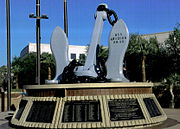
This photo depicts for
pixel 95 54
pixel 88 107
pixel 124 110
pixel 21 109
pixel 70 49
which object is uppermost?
pixel 70 49

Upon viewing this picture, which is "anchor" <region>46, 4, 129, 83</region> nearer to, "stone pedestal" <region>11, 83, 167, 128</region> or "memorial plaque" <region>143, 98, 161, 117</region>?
"memorial plaque" <region>143, 98, 161, 117</region>

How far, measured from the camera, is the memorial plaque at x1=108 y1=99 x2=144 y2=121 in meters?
9.12

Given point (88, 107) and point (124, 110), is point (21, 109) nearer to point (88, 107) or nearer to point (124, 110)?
point (88, 107)

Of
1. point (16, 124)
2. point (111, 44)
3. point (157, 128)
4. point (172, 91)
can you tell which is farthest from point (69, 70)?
point (172, 91)

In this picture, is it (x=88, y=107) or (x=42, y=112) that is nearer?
(x=88, y=107)

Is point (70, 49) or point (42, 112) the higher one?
point (70, 49)

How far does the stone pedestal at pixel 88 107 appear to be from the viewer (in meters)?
8.98

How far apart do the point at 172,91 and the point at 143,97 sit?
16443mm

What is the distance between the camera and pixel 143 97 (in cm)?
1020

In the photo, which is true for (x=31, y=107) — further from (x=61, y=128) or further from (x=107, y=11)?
(x=107, y=11)

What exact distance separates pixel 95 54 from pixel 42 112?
4339 millimetres

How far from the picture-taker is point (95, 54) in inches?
506

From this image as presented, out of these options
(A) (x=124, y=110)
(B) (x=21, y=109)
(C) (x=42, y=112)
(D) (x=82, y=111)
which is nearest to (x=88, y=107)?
(D) (x=82, y=111)

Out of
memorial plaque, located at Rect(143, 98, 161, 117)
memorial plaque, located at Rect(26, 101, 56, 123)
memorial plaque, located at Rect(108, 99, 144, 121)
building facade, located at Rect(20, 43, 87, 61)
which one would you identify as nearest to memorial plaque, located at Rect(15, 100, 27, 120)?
memorial plaque, located at Rect(26, 101, 56, 123)
